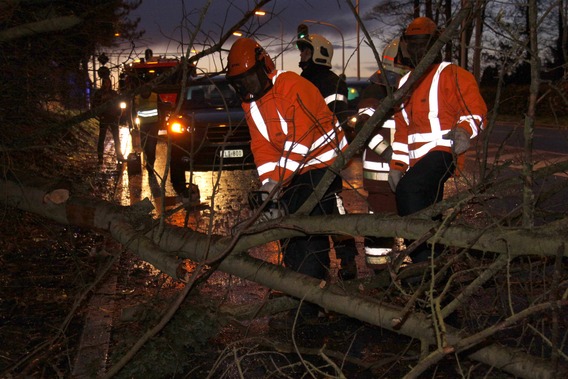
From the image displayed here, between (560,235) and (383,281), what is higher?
(560,235)

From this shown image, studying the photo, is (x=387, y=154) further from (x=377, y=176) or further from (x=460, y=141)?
(x=460, y=141)

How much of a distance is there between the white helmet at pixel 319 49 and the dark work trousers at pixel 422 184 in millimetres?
2371

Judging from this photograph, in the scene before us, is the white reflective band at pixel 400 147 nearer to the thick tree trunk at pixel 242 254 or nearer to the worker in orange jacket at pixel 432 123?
the worker in orange jacket at pixel 432 123

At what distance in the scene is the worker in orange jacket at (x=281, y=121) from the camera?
4996mm

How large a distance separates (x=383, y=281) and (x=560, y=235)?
5.55 feet

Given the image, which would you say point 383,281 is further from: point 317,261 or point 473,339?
point 473,339

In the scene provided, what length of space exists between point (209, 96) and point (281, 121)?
7.73 metres

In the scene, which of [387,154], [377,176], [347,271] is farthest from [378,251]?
[387,154]

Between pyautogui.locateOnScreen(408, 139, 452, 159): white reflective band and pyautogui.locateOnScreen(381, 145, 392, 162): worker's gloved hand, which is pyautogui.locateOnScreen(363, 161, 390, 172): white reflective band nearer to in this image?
pyautogui.locateOnScreen(381, 145, 392, 162): worker's gloved hand

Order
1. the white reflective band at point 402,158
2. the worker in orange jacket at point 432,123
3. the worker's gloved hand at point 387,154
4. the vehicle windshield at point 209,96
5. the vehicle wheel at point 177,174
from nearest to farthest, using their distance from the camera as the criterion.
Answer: the worker in orange jacket at point 432,123
the white reflective band at point 402,158
the worker's gloved hand at point 387,154
the vehicle wheel at point 177,174
the vehicle windshield at point 209,96

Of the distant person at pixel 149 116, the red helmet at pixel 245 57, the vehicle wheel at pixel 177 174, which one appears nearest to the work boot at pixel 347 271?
the red helmet at pixel 245 57

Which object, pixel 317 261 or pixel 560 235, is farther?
pixel 317 261

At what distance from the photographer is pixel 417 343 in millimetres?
4598

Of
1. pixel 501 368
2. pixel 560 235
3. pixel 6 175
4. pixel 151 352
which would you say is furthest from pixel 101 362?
pixel 560 235
